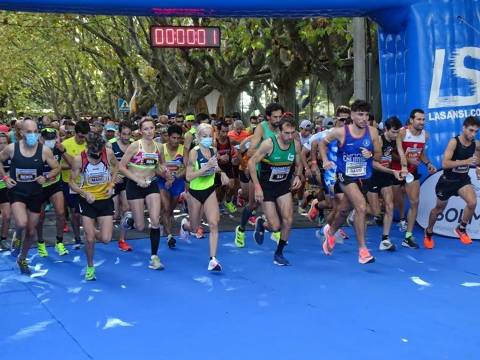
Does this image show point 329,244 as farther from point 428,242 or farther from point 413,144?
point 413,144

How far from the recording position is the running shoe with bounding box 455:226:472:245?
8.93m

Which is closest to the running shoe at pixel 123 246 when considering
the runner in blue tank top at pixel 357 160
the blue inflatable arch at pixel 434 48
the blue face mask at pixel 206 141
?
the blue face mask at pixel 206 141

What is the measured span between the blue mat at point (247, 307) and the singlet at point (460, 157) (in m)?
1.00

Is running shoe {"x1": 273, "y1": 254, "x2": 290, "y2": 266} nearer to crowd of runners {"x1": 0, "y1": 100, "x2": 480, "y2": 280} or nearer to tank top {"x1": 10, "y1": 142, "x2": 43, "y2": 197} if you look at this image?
crowd of runners {"x1": 0, "y1": 100, "x2": 480, "y2": 280}

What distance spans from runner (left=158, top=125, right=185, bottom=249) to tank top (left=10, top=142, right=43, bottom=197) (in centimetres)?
178

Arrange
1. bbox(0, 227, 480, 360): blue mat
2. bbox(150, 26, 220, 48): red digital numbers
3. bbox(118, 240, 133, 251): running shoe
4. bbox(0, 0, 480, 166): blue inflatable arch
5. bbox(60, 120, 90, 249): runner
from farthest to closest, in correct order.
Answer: bbox(150, 26, 220, 48): red digital numbers, bbox(0, 0, 480, 166): blue inflatable arch, bbox(118, 240, 133, 251): running shoe, bbox(60, 120, 90, 249): runner, bbox(0, 227, 480, 360): blue mat

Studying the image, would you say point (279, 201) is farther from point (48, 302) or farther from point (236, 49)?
point (236, 49)

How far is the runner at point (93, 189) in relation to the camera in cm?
704

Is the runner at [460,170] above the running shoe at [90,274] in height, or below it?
above

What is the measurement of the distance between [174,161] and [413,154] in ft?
11.0

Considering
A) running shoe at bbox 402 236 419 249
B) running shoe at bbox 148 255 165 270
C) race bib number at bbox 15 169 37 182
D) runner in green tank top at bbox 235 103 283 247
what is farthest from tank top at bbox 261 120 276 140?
race bib number at bbox 15 169 37 182

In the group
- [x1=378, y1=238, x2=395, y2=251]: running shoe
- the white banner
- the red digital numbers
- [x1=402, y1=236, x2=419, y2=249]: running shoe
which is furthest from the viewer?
the red digital numbers

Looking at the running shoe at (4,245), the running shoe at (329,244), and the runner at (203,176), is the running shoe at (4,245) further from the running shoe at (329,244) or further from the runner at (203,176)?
the running shoe at (329,244)

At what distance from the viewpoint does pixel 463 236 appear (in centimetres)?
898
